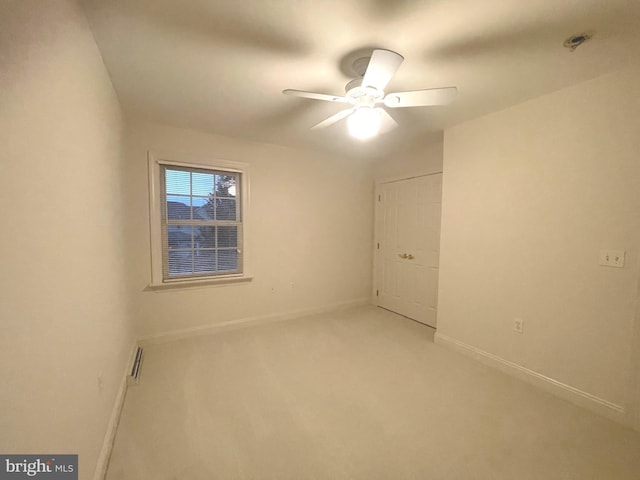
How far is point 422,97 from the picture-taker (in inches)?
64.1

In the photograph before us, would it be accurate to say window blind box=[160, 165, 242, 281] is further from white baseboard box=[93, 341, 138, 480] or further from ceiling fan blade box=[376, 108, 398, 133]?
ceiling fan blade box=[376, 108, 398, 133]

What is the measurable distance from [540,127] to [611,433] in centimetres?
219

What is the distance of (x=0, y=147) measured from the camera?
68cm

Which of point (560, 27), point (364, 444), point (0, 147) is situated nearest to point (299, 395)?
point (364, 444)

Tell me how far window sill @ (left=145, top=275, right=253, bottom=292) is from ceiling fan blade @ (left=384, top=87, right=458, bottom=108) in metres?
2.56

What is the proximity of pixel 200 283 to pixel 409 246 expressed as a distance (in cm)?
275

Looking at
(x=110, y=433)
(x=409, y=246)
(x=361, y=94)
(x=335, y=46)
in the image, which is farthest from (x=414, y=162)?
(x=110, y=433)

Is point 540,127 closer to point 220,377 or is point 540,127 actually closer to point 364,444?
point 364,444

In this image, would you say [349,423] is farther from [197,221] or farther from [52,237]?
[197,221]

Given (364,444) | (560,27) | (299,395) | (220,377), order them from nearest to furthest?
1. (560,27)
2. (364,444)
3. (299,395)
4. (220,377)

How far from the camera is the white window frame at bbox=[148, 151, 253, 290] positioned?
9.23ft

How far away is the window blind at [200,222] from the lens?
9.73 ft

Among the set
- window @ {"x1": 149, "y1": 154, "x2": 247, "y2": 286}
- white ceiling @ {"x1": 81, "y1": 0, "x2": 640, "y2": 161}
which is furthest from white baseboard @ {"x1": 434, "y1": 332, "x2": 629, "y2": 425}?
window @ {"x1": 149, "y1": 154, "x2": 247, "y2": 286}

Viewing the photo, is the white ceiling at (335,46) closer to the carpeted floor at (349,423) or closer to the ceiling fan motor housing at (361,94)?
the ceiling fan motor housing at (361,94)
